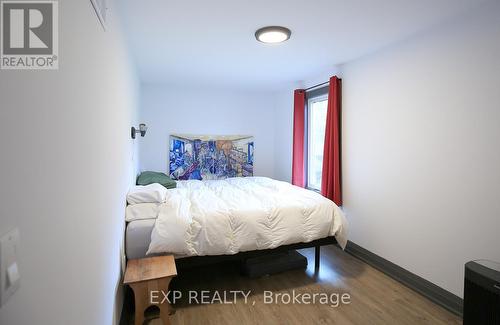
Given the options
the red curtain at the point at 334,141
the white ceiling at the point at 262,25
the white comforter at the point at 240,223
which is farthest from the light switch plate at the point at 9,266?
the red curtain at the point at 334,141

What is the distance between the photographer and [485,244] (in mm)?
2023

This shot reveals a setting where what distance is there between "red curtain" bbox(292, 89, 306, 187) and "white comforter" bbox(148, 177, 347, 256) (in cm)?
143

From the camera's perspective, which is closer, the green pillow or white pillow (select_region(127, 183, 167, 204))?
white pillow (select_region(127, 183, 167, 204))

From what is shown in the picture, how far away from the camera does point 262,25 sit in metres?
2.32

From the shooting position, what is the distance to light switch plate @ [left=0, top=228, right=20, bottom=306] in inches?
19.9

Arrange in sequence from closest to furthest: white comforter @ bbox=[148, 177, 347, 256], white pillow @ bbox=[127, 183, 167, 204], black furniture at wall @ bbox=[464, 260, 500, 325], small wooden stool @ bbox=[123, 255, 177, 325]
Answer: black furniture at wall @ bbox=[464, 260, 500, 325] < small wooden stool @ bbox=[123, 255, 177, 325] < white comforter @ bbox=[148, 177, 347, 256] < white pillow @ bbox=[127, 183, 167, 204]

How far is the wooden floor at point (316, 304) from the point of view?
2088 millimetres

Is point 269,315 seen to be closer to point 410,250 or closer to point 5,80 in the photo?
point 410,250

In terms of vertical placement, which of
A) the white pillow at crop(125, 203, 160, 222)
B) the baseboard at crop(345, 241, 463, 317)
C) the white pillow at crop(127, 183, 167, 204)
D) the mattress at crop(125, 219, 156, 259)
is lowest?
the baseboard at crop(345, 241, 463, 317)

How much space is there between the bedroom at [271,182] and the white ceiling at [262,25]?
0.06 feet

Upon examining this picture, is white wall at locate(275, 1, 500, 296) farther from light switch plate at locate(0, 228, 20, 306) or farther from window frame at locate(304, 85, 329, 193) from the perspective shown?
light switch plate at locate(0, 228, 20, 306)

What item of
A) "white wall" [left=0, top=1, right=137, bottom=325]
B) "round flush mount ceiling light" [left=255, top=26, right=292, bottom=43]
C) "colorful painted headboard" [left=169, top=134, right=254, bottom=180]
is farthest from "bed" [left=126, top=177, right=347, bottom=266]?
"colorful painted headboard" [left=169, top=134, right=254, bottom=180]

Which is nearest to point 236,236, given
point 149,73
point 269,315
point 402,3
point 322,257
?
point 269,315

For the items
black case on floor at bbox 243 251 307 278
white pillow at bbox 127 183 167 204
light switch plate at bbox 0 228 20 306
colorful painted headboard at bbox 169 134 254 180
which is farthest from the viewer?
colorful painted headboard at bbox 169 134 254 180
